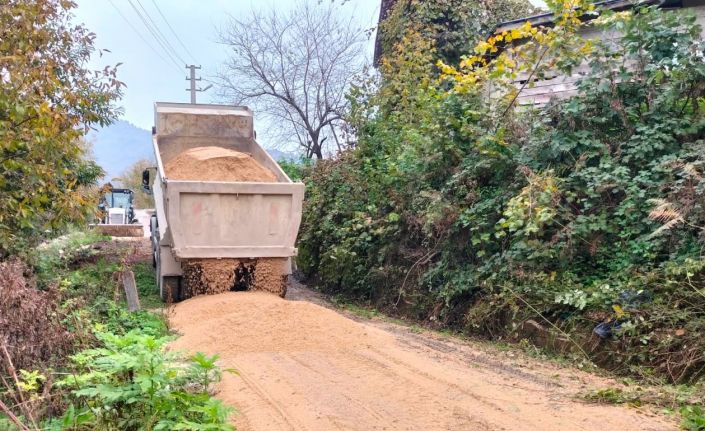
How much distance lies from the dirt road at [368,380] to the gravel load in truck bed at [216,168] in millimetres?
2363

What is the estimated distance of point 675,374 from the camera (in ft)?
19.0

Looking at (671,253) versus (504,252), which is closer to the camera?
(671,253)

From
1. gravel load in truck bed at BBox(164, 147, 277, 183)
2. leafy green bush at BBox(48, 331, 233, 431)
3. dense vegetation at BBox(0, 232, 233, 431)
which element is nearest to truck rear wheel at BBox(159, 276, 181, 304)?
gravel load in truck bed at BBox(164, 147, 277, 183)

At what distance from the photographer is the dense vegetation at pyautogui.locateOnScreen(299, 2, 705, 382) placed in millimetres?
6445

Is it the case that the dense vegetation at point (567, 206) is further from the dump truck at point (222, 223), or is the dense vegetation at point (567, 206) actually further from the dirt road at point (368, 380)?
the dump truck at point (222, 223)

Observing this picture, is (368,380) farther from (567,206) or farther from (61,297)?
(567,206)

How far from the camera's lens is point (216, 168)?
9.96 metres

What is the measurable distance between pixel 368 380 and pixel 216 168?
17.8 feet

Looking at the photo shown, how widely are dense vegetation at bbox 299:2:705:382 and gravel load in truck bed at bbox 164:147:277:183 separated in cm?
228

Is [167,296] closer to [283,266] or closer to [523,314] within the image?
[283,266]

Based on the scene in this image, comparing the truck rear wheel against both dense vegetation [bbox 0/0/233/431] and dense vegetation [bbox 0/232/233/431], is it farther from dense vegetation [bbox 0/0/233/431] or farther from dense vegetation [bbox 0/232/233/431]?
dense vegetation [bbox 0/232/233/431]

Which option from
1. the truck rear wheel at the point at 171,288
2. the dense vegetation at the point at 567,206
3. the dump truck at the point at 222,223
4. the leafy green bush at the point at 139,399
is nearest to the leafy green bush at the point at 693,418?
the dense vegetation at the point at 567,206

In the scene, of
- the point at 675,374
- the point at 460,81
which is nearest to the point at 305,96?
the point at 460,81

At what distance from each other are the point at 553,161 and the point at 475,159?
53.3 inches
